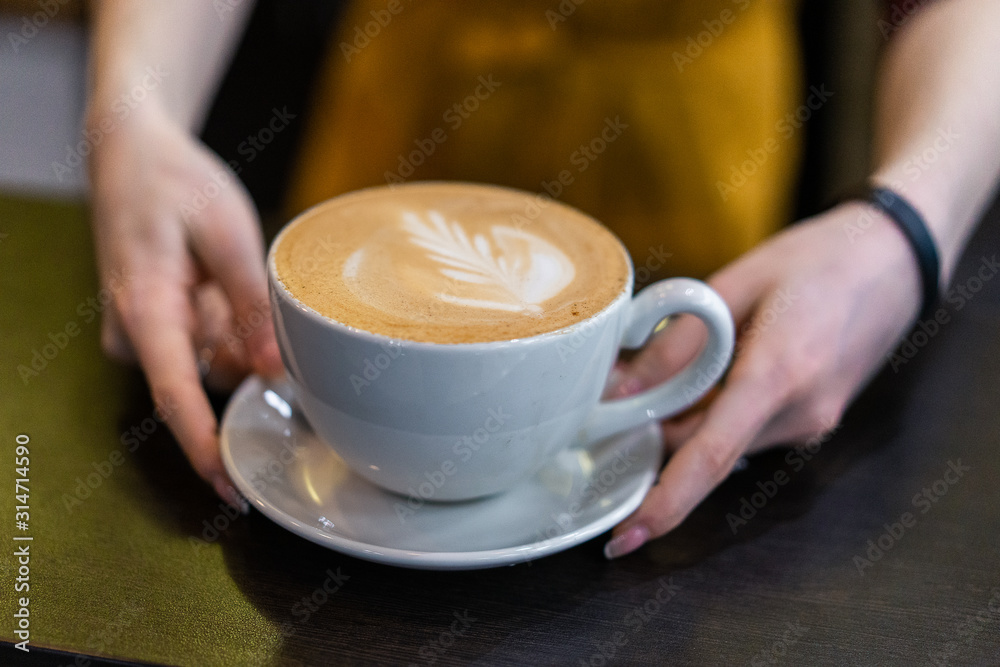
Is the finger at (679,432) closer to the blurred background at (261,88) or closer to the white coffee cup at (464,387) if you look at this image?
the white coffee cup at (464,387)

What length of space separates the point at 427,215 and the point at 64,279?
0.45 m

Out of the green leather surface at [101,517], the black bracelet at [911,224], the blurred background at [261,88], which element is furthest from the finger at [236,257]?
the black bracelet at [911,224]

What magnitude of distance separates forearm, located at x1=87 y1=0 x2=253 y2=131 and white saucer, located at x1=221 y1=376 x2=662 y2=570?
0.37 m

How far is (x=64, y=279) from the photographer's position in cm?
90

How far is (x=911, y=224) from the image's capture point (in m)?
0.78

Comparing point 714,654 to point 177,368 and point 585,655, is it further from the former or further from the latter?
point 177,368

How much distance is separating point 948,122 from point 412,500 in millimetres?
642

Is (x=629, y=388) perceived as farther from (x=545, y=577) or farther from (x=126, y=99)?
(x=126, y=99)

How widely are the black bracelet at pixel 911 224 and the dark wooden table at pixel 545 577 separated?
156 mm

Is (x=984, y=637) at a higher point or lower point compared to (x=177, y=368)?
higher

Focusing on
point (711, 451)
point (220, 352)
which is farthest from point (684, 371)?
point (220, 352)

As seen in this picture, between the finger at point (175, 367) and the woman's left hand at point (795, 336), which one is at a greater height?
the woman's left hand at point (795, 336)

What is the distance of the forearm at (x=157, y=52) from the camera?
891 millimetres

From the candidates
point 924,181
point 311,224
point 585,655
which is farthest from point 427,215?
point 924,181
